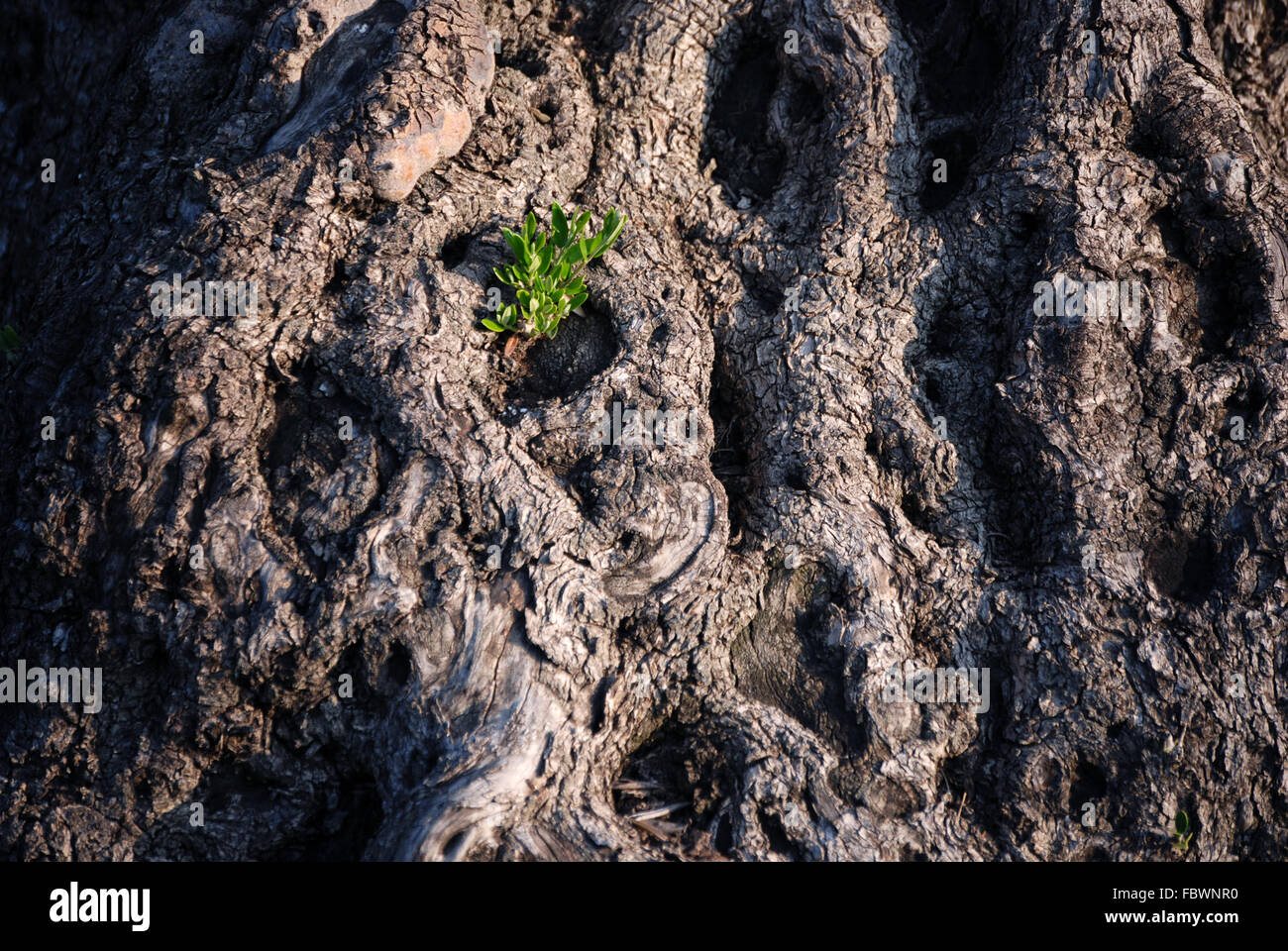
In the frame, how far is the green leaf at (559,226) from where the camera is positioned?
3.98 meters

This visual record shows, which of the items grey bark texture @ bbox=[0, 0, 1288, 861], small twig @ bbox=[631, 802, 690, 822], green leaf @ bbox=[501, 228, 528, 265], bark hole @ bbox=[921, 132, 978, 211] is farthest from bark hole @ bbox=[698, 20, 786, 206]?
small twig @ bbox=[631, 802, 690, 822]

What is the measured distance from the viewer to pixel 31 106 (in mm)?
5371

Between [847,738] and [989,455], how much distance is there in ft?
5.00

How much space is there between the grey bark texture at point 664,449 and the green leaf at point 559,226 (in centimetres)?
31

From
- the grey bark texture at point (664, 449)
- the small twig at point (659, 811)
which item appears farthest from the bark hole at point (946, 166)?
the small twig at point (659, 811)

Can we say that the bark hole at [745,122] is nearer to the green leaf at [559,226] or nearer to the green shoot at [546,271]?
the green shoot at [546,271]

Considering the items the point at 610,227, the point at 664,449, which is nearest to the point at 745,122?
the point at 610,227

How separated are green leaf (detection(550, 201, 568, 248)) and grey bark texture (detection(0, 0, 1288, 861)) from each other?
31 centimetres

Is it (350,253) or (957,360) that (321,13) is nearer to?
(350,253)

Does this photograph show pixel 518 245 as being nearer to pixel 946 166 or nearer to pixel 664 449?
pixel 664 449

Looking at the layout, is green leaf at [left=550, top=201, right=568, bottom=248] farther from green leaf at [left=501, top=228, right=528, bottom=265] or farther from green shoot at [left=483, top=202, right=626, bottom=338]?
green leaf at [left=501, top=228, right=528, bottom=265]

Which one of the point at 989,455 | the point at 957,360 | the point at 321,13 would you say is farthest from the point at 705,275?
the point at 321,13

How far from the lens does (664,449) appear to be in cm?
394

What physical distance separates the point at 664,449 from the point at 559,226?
1.11 m
